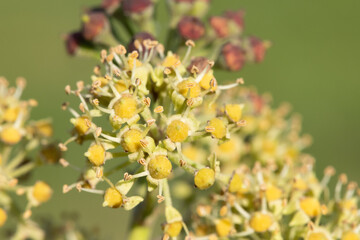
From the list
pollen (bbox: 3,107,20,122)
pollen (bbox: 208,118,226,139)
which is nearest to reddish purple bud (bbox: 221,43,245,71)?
pollen (bbox: 208,118,226,139)

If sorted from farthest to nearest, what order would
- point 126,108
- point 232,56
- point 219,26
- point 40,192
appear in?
point 219,26 → point 232,56 → point 40,192 → point 126,108

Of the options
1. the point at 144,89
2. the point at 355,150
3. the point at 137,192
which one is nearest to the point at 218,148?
the point at 137,192

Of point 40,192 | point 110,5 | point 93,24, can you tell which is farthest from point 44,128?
point 110,5

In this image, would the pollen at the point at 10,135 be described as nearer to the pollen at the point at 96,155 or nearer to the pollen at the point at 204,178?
the pollen at the point at 96,155

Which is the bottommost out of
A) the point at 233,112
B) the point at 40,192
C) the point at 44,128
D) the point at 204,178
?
the point at 40,192

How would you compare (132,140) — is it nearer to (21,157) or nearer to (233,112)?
(233,112)

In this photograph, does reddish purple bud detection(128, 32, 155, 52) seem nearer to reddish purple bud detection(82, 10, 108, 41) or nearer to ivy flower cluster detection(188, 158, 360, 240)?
reddish purple bud detection(82, 10, 108, 41)
